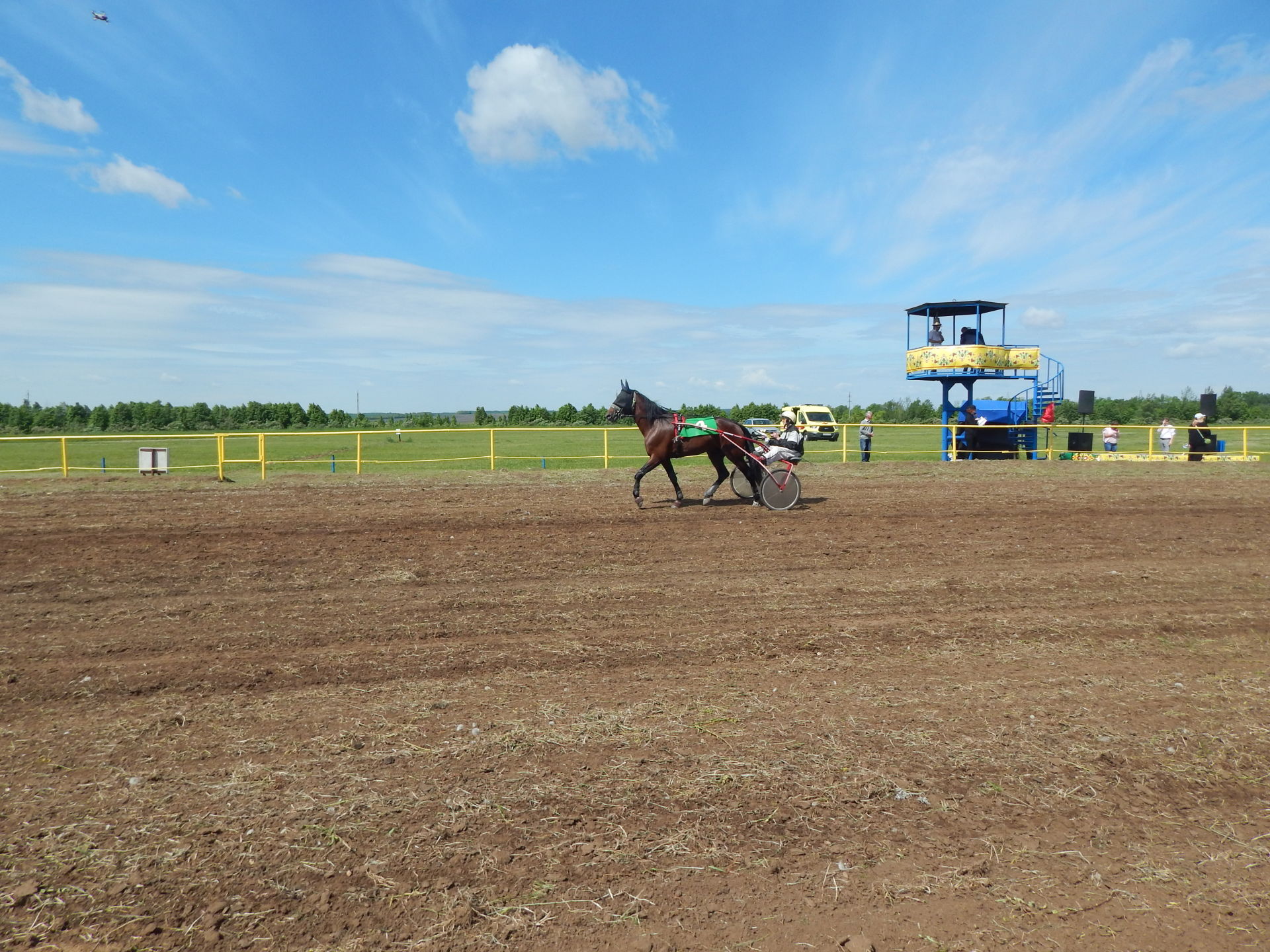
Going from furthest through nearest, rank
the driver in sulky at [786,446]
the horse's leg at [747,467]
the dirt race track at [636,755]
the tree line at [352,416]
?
1. the tree line at [352,416]
2. the horse's leg at [747,467]
3. the driver in sulky at [786,446]
4. the dirt race track at [636,755]

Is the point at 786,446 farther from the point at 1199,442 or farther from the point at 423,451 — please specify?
the point at 423,451

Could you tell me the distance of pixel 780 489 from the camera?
43.2 ft

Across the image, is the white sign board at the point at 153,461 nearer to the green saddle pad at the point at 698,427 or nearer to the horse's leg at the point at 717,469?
the green saddle pad at the point at 698,427

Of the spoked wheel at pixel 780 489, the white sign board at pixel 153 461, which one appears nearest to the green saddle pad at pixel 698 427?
the spoked wheel at pixel 780 489

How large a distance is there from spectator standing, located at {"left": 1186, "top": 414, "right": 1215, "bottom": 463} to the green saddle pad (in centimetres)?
2043

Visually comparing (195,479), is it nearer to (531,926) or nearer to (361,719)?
(361,719)

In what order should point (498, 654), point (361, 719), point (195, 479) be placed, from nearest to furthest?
point (361, 719) < point (498, 654) < point (195, 479)

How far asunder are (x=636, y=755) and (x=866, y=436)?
2355 centimetres

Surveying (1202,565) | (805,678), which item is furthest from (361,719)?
(1202,565)

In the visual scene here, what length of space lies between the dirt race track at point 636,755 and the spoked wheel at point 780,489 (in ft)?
13.8

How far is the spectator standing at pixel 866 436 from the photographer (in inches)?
960

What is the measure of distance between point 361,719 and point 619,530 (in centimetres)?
718

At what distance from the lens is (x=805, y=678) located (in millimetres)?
5168

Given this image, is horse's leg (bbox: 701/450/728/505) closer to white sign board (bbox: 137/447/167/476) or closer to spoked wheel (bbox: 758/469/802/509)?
spoked wheel (bbox: 758/469/802/509)
